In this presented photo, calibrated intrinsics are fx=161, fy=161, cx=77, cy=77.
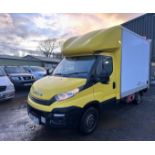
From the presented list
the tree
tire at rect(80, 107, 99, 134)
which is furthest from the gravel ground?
the tree

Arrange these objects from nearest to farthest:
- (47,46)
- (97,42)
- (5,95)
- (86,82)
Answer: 1. (86,82)
2. (97,42)
3. (5,95)
4. (47,46)

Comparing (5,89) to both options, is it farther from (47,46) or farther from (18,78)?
(47,46)

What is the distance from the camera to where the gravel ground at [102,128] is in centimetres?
389

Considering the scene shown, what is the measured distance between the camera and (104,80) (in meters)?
4.20

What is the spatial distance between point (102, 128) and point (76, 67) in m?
1.80

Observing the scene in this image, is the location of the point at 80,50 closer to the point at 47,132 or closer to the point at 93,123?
the point at 93,123

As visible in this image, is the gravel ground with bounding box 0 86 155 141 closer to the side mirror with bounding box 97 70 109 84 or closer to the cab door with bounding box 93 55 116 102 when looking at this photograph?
the cab door with bounding box 93 55 116 102

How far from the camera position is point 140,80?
6320 mm

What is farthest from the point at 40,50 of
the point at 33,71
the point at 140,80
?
the point at 140,80

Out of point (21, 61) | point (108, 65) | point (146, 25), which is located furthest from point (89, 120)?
point (21, 61)

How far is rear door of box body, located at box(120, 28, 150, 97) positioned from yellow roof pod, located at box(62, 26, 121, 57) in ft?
1.43

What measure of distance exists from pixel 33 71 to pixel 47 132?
9.17 metres

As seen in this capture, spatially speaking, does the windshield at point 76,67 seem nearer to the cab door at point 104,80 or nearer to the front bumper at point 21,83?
A: the cab door at point 104,80

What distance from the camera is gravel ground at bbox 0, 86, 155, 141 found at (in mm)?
3891
